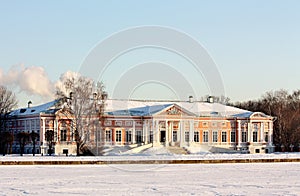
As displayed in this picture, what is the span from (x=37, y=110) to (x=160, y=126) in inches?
561

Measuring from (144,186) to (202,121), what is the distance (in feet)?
169

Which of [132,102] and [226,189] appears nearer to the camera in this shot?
[226,189]

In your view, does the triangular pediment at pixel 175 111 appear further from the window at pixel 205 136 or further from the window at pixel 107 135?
the window at pixel 107 135

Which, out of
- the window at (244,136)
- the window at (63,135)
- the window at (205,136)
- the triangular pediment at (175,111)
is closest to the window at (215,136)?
the window at (205,136)

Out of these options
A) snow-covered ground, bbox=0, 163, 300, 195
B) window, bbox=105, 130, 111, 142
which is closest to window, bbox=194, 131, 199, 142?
window, bbox=105, 130, 111, 142

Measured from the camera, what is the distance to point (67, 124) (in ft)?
205

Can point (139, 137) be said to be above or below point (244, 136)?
above

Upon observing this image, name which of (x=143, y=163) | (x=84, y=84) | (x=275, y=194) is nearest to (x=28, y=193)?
(x=275, y=194)

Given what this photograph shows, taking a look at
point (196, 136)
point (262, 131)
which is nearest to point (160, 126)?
point (196, 136)

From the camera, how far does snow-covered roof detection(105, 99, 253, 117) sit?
72688 millimetres

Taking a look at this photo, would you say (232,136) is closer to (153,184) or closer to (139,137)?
(139,137)

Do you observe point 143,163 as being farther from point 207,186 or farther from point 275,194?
point 275,194

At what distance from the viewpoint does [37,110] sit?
70.1 meters

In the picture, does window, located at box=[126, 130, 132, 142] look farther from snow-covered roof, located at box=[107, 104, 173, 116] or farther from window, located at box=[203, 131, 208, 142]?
window, located at box=[203, 131, 208, 142]
